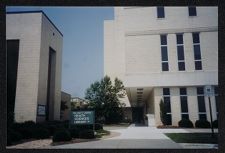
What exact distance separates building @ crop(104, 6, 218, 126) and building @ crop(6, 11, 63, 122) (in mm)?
3986

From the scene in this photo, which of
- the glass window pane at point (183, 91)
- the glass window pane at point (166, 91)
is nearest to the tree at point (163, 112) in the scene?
the glass window pane at point (166, 91)

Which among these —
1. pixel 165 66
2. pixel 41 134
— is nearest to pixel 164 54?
pixel 165 66

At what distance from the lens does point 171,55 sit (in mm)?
15297

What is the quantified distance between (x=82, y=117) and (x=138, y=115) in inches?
512

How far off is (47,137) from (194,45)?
10.4 meters

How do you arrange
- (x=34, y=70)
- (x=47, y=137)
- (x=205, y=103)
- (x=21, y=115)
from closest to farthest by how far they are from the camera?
(x=47, y=137) < (x=21, y=115) < (x=34, y=70) < (x=205, y=103)

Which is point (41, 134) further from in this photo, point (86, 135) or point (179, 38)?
point (179, 38)

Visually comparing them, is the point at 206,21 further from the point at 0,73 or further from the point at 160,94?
the point at 0,73

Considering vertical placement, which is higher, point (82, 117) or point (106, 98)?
point (106, 98)

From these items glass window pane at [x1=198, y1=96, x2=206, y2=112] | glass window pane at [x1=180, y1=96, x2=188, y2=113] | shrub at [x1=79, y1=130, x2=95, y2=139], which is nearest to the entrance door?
glass window pane at [x1=180, y1=96, x2=188, y2=113]

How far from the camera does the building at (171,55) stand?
14703 millimetres

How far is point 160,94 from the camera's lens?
1579 cm

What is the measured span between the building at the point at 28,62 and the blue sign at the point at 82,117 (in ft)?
14.3
